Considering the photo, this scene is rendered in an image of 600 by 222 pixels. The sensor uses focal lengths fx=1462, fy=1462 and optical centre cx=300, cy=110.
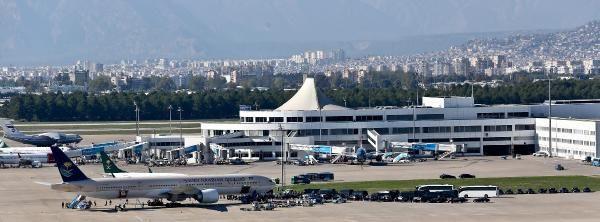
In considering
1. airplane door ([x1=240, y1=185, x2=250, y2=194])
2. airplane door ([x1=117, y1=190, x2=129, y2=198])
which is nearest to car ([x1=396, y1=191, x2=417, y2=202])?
airplane door ([x1=240, y1=185, x2=250, y2=194])

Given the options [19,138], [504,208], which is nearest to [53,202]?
[504,208]

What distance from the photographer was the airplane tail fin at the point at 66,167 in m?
93.8

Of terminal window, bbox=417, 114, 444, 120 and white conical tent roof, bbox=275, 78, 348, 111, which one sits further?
white conical tent roof, bbox=275, 78, 348, 111

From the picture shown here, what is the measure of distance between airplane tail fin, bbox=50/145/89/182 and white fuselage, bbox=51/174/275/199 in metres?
0.45

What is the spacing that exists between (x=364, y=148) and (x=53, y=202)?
50991 mm

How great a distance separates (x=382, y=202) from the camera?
98.2m

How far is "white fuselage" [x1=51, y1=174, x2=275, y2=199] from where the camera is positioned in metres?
94.0

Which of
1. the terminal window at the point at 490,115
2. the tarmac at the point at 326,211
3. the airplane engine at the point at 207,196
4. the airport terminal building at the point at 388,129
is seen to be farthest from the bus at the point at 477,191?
the terminal window at the point at 490,115

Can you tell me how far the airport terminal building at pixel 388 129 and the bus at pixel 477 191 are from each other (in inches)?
1698

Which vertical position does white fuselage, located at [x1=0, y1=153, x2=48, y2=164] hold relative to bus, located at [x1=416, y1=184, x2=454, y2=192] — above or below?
above

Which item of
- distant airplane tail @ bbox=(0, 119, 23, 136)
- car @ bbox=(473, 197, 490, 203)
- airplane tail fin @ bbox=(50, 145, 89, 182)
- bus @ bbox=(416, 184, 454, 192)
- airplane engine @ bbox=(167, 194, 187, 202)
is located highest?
distant airplane tail @ bbox=(0, 119, 23, 136)

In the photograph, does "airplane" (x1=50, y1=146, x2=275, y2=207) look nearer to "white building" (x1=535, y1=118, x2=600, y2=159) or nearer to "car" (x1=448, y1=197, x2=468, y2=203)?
"car" (x1=448, y1=197, x2=468, y2=203)

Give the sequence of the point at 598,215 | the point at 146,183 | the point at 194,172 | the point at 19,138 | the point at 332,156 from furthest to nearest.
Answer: the point at 19,138
the point at 332,156
the point at 194,172
the point at 146,183
the point at 598,215

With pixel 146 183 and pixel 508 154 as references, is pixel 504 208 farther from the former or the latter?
pixel 508 154
